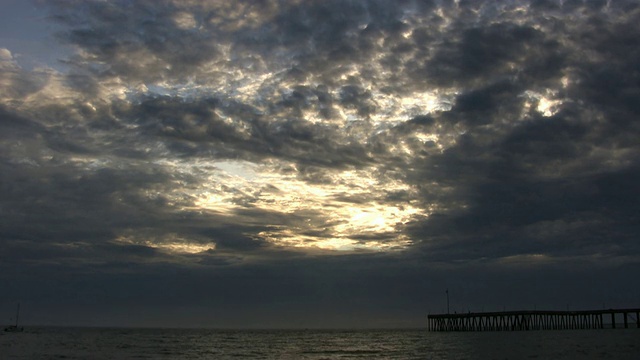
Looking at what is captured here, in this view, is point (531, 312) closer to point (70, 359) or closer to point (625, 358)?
point (625, 358)

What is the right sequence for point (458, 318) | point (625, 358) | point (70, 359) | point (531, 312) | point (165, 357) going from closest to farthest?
point (625, 358) < point (70, 359) < point (165, 357) < point (531, 312) < point (458, 318)

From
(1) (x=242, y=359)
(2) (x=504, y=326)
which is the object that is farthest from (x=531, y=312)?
(1) (x=242, y=359)

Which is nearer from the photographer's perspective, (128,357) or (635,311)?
(128,357)

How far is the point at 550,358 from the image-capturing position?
2119 inches

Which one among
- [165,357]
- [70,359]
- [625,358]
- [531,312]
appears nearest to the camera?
[625,358]

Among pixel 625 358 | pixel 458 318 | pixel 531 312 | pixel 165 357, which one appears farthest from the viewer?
pixel 458 318

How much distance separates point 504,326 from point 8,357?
442 ft

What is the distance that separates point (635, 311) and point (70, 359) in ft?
486

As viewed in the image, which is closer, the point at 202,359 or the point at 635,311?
the point at 202,359

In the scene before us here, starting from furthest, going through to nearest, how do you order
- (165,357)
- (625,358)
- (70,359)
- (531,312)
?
(531,312), (165,357), (70,359), (625,358)

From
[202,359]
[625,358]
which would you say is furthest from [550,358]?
[202,359]

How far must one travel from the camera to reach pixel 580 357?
53.8 metres

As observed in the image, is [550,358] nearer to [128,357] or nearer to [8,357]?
[128,357]

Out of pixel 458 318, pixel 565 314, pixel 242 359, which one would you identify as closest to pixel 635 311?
pixel 565 314
